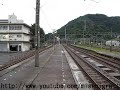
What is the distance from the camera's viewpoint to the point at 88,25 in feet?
487

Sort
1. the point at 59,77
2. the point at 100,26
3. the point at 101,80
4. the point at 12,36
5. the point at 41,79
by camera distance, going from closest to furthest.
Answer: the point at 101,80, the point at 41,79, the point at 59,77, the point at 12,36, the point at 100,26

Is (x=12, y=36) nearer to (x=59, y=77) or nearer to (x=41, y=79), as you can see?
(x=59, y=77)

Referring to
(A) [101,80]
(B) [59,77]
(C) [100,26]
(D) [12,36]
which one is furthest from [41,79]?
(C) [100,26]

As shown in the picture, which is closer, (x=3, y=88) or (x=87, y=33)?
(x=3, y=88)

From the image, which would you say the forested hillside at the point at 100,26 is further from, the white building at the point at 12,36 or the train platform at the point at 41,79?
the train platform at the point at 41,79

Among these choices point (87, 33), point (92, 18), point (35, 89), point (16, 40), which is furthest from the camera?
point (92, 18)

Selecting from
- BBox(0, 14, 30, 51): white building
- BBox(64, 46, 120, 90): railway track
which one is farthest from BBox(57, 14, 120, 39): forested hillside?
BBox(64, 46, 120, 90): railway track

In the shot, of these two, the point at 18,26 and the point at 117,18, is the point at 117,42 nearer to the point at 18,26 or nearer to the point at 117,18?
the point at 117,18

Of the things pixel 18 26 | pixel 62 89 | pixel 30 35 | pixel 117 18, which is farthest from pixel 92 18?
pixel 62 89

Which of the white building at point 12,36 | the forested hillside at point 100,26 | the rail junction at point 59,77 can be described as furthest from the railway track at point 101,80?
the forested hillside at point 100,26

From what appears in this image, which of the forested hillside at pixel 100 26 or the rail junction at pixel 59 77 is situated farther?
the forested hillside at pixel 100 26

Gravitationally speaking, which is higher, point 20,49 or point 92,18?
point 92,18

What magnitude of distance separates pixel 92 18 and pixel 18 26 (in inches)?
3597

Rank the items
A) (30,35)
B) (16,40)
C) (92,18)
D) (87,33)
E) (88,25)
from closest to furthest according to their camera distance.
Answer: (16,40)
(30,35)
(87,33)
(88,25)
(92,18)
